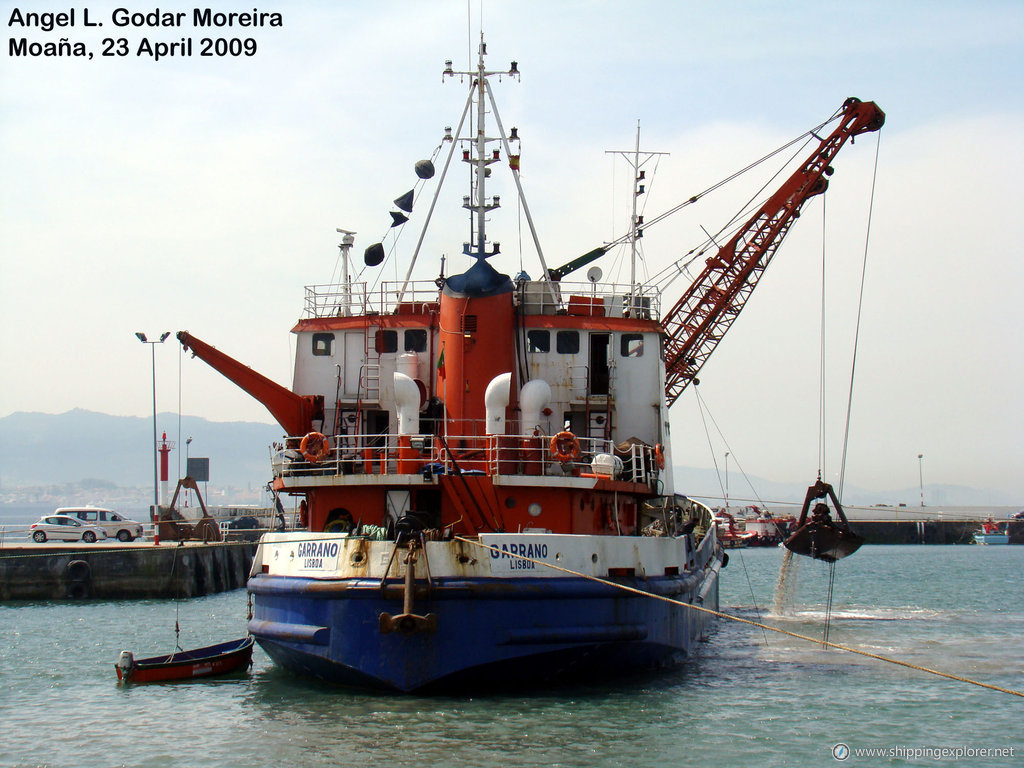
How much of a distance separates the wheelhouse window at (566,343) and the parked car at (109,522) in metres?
30.6

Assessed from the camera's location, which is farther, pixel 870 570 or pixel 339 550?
pixel 870 570

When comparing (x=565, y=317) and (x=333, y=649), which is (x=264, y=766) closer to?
(x=333, y=649)

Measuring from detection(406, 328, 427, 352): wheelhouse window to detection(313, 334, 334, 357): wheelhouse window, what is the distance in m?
1.59

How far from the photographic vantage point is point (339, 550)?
631 inches

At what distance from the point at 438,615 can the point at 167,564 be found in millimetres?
24630

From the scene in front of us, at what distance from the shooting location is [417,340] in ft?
66.6

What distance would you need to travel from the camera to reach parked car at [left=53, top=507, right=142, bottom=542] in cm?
4588

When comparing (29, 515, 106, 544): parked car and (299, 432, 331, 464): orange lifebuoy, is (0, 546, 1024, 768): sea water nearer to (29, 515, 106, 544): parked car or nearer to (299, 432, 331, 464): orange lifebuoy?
(299, 432, 331, 464): orange lifebuoy

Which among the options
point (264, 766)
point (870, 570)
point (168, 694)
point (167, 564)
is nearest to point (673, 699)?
point (264, 766)

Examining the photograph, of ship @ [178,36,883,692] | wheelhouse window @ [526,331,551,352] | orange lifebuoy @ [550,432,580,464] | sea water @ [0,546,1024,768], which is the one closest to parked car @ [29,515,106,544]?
sea water @ [0,546,1024,768]

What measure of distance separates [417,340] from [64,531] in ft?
99.8

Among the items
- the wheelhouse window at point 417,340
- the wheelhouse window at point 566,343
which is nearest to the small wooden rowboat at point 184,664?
the wheelhouse window at point 417,340

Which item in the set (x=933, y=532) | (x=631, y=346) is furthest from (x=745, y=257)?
(x=933, y=532)

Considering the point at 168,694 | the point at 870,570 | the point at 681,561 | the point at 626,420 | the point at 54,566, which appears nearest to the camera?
the point at 168,694
